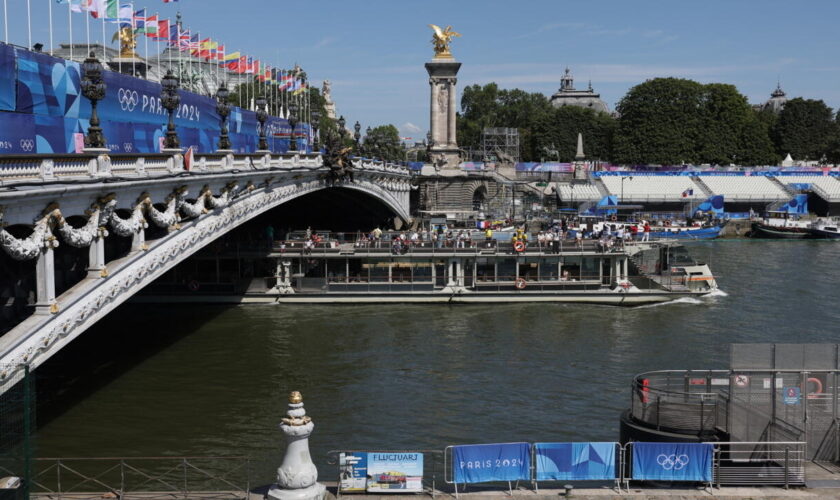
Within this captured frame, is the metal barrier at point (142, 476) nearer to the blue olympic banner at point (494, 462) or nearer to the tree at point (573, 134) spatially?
the blue olympic banner at point (494, 462)

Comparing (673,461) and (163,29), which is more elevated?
(163,29)

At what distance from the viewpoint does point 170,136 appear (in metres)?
31.4

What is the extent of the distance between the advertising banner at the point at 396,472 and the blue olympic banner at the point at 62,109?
17159 mm

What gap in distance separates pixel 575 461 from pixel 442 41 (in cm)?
9040

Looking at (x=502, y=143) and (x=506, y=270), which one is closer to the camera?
(x=506, y=270)

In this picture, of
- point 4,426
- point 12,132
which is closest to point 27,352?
point 4,426

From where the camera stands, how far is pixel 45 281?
22016 millimetres

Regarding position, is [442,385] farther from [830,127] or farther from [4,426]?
[830,127]

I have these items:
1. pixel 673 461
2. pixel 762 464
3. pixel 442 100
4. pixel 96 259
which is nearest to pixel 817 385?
pixel 762 464

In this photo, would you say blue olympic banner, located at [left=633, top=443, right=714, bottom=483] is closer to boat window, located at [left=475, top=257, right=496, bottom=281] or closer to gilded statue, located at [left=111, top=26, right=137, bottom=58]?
boat window, located at [left=475, top=257, right=496, bottom=281]

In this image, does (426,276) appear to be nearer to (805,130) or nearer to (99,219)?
(99,219)

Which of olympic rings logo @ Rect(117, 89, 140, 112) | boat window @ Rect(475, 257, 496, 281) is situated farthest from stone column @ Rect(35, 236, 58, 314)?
boat window @ Rect(475, 257, 496, 281)

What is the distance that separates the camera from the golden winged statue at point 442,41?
105 metres

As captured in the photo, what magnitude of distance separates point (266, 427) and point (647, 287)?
99.9 ft
